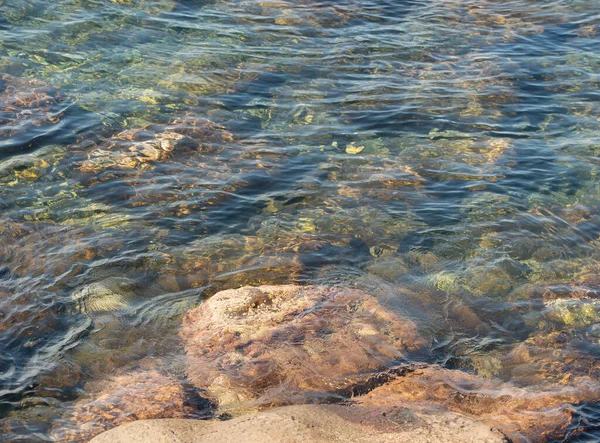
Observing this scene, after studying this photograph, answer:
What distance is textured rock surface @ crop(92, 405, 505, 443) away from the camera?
4.95 metres

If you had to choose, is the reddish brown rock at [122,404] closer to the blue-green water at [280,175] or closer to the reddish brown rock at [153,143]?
the blue-green water at [280,175]

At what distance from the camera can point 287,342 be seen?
6.38 metres

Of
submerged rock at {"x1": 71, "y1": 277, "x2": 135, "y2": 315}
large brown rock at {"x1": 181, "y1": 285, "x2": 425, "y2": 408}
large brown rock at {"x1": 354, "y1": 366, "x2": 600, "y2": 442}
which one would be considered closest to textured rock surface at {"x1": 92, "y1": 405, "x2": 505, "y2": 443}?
large brown rock at {"x1": 354, "y1": 366, "x2": 600, "y2": 442}

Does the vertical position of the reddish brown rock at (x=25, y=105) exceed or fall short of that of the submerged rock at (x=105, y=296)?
it exceeds it

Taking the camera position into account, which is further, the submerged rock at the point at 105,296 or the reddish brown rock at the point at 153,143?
the reddish brown rock at the point at 153,143

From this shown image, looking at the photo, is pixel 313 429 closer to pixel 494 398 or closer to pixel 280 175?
pixel 494 398

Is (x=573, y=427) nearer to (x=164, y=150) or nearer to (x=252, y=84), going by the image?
(x=164, y=150)

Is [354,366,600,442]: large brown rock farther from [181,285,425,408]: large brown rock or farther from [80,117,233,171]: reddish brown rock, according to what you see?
[80,117,233,171]: reddish brown rock

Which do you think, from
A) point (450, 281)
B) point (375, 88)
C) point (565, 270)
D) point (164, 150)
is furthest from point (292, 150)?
point (565, 270)

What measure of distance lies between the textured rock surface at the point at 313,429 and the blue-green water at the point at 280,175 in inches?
43.6

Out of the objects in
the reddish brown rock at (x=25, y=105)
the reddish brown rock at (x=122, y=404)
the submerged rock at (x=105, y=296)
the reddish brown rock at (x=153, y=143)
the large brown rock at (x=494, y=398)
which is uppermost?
the reddish brown rock at (x=25, y=105)

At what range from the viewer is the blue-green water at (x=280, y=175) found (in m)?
7.02

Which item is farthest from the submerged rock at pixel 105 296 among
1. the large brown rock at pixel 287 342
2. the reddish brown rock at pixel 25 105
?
the reddish brown rock at pixel 25 105

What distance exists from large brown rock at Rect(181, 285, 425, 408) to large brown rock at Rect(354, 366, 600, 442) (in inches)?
13.4
